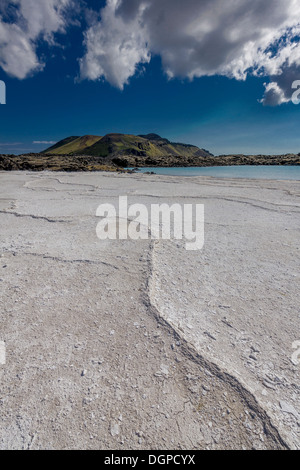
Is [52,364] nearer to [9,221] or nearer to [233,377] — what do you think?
[233,377]

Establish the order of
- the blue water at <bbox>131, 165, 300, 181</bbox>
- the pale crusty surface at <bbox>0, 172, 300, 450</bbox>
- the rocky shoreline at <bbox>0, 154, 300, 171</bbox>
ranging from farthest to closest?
the rocky shoreline at <bbox>0, 154, 300, 171</bbox> < the blue water at <bbox>131, 165, 300, 181</bbox> < the pale crusty surface at <bbox>0, 172, 300, 450</bbox>

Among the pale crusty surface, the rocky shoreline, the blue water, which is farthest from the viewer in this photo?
the rocky shoreline

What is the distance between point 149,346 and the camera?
7.80ft

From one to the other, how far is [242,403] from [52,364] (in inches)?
72.6

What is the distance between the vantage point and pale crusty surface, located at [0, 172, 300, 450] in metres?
1.68

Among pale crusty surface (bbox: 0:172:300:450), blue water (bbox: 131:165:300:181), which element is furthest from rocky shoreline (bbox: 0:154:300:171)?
pale crusty surface (bbox: 0:172:300:450)

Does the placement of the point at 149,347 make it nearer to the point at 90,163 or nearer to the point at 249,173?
the point at 249,173

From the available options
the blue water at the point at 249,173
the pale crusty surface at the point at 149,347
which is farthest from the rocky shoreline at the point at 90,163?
the pale crusty surface at the point at 149,347

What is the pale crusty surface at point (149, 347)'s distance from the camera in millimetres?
1678

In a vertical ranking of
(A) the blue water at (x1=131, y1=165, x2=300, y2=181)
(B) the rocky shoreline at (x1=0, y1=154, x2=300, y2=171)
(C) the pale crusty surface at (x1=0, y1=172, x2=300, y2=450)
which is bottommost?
(C) the pale crusty surface at (x1=0, y1=172, x2=300, y2=450)

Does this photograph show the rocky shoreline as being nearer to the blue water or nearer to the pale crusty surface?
the blue water

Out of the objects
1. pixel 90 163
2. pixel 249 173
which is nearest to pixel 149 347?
pixel 249 173

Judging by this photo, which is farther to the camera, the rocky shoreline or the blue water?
the rocky shoreline
